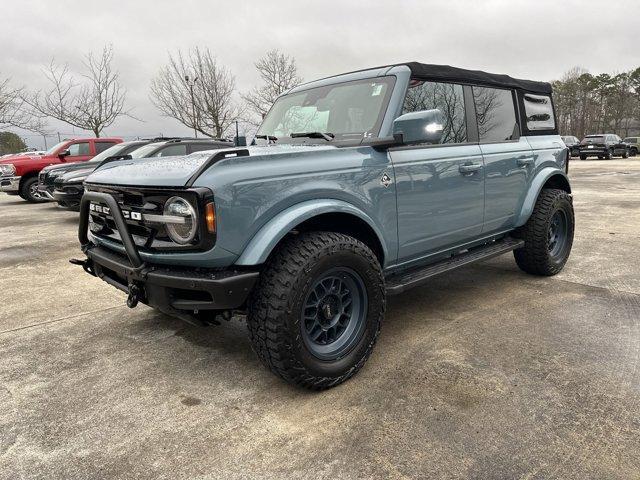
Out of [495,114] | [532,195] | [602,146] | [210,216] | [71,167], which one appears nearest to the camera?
[210,216]

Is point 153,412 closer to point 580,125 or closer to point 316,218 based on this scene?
point 316,218

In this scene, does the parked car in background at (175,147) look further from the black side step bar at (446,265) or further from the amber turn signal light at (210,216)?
the amber turn signal light at (210,216)

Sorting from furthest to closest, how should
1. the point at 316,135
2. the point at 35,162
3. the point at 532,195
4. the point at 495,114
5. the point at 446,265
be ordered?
the point at 35,162
the point at 532,195
the point at 495,114
the point at 446,265
the point at 316,135

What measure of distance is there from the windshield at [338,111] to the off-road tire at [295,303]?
34.5 inches

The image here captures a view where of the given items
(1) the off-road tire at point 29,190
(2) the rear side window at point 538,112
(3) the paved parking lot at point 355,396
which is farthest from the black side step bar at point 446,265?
(1) the off-road tire at point 29,190

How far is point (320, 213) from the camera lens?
252cm

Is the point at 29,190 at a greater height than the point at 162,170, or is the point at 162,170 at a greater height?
the point at 162,170

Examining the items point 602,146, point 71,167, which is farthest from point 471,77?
point 602,146

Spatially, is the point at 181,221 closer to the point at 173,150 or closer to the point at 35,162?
the point at 173,150

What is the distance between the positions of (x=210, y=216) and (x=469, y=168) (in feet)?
7.00

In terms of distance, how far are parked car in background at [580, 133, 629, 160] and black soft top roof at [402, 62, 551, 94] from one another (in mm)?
28299

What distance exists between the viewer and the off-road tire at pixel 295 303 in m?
2.33

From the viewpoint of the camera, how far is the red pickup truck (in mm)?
12305

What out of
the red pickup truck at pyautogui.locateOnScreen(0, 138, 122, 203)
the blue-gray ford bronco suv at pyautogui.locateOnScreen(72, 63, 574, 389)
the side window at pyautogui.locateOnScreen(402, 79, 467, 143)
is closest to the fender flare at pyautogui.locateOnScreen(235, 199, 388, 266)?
the blue-gray ford bronco suv at pyautogui.locateOnScreen(72, 63, 574, 389)
